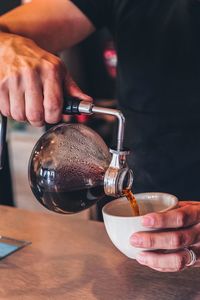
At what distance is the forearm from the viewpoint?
51.7 inches

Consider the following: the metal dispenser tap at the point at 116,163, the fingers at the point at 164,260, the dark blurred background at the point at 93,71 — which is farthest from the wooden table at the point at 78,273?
the dark blurred background at the point at 93,71

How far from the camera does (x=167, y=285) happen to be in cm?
94

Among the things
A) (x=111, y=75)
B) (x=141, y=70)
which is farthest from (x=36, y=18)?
(x=111, y=75)

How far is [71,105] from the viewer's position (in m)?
0.88

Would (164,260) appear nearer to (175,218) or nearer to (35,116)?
(175,218)

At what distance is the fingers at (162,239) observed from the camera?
0.83 m

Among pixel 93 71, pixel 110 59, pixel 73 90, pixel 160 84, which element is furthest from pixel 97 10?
pixel 93 71

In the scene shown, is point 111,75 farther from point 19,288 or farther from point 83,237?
point 19,288

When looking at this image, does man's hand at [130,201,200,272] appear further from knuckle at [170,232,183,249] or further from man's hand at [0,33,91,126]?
man's hand at [0,33,91,126]

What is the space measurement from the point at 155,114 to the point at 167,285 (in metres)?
0.57

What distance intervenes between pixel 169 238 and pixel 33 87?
318mm

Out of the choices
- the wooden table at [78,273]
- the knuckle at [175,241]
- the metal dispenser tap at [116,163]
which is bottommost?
the wooden table at [78,273]

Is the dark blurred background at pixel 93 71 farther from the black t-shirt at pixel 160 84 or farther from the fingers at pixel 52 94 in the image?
the fingers at pixel 52 94

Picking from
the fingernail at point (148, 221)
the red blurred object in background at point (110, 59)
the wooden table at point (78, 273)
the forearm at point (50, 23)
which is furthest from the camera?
the red blurred object in background at point (110, 59)
